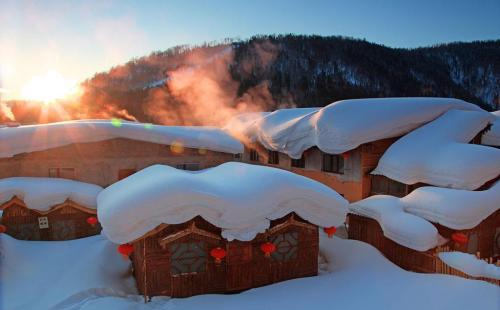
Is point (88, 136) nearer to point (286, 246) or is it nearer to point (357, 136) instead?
point (286, 246)

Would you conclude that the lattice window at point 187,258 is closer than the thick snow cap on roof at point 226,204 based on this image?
No

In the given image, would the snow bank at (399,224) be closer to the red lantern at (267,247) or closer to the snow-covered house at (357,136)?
the snow-covered house at (357,136)

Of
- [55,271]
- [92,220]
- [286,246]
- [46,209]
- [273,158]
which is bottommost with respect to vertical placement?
[55,271]

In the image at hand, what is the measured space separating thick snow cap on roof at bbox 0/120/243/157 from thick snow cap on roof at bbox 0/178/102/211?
1380 mm

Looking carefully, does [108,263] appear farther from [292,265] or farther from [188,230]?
[292,265]

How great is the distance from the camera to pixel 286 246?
9922 mm

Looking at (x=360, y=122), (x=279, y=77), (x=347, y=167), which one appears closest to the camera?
(x=360, y=122)

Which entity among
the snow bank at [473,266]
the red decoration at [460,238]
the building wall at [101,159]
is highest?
the building wall at [101,159]

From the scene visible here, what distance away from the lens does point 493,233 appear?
40.5 feet

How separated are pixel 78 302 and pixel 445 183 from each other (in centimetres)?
1238

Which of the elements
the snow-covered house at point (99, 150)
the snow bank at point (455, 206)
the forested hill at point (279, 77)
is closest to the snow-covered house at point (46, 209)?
the snow-covered house at point (99, 150)

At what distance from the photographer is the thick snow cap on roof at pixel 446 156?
12727 mm

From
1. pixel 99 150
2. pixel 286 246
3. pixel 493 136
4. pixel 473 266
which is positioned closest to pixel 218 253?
pixel 286 246

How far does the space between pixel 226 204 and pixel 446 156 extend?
9594 mm
